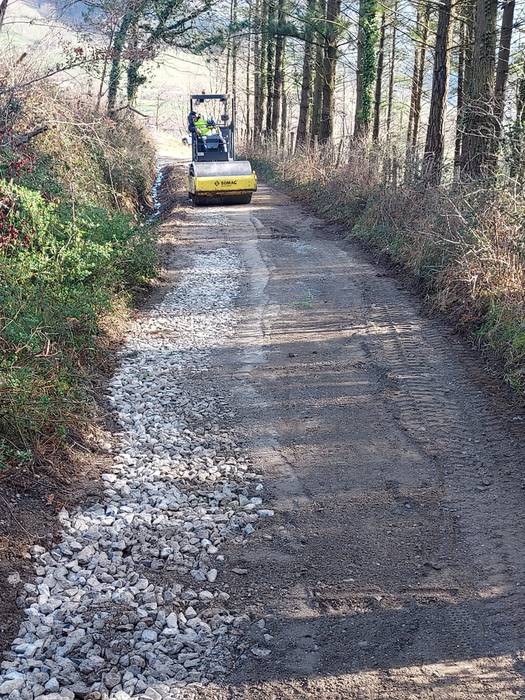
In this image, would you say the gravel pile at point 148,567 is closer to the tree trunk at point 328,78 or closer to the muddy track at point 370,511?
the muddy track at point 370,511

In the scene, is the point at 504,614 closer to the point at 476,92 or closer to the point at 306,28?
the point at 476,92

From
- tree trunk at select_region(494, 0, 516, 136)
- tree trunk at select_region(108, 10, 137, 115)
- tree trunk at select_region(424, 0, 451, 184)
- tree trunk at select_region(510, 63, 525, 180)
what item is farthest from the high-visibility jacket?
tree trunk at select_region(510, 63, 525, 180)

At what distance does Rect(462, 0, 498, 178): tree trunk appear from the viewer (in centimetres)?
1127

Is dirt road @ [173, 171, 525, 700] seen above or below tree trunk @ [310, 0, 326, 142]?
below

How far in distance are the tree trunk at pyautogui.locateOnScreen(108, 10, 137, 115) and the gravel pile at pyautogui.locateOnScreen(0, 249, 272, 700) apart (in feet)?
38.5

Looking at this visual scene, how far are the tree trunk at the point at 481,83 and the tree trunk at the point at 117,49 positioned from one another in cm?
776

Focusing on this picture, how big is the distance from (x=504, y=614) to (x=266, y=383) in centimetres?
374

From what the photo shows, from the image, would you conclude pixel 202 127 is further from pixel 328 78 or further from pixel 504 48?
pixel 504 48

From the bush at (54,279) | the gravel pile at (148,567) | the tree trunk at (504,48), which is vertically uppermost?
the tree trunk at (504,48)

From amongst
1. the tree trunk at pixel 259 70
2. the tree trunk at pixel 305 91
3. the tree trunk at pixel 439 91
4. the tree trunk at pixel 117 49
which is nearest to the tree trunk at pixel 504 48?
the tree trunk at pixel 439 91

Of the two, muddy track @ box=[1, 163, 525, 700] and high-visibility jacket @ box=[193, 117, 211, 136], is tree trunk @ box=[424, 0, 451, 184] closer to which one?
muddy track @ box=[1, 163, 525, 700]

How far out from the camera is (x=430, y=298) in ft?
31.3

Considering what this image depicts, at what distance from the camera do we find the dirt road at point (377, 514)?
3.49 metres

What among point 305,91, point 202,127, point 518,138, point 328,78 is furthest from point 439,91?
point 305,91
